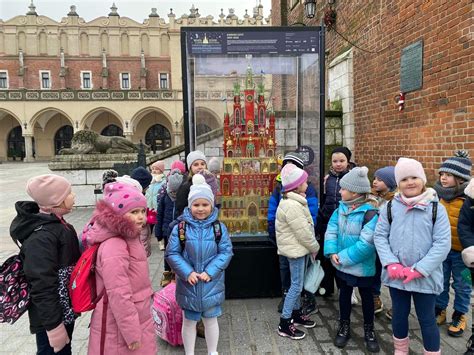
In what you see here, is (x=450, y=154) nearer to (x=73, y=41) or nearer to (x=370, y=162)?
(x=370, y=162)

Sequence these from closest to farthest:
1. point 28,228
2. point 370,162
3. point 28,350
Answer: point 28,228
point 28,350
point 370,162

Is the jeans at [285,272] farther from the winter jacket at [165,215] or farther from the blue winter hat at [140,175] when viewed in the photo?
the blue winter hat at [140,175]

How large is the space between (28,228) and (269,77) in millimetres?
3693

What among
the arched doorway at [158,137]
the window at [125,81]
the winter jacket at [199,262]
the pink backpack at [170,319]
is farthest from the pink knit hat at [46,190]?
the window at [125,81]

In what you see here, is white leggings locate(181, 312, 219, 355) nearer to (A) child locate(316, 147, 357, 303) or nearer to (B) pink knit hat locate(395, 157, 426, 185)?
(A) child locate(316, 147, 357, 303)

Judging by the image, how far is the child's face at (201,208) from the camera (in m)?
2.90

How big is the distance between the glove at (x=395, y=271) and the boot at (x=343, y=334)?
841 mm

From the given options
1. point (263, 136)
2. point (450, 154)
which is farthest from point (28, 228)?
point (450, 154)

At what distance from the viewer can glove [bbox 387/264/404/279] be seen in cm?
269

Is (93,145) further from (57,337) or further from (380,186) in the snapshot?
(57,337)

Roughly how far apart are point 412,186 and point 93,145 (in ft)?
33.0

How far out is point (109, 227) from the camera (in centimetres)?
228

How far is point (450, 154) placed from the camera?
491 cm

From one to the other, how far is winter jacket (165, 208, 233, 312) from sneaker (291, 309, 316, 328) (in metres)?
1.09
